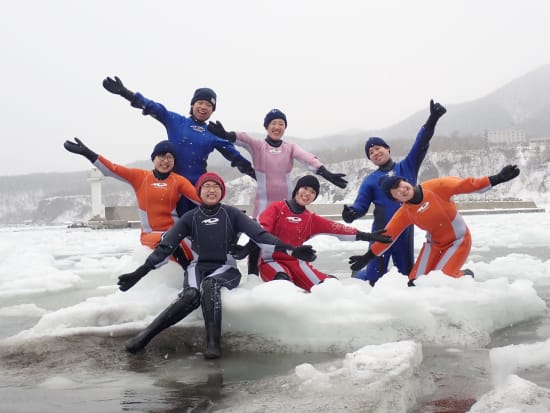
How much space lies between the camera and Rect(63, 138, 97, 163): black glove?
156 inches

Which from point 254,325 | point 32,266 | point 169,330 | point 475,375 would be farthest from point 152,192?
point 32,266

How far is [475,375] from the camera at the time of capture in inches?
86.4

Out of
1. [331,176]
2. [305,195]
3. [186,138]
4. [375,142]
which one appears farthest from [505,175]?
[186,138]

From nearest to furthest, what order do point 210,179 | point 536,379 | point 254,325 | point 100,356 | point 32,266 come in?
1. point 536,379
2. point 100,356
3. point 254,325
4. point 210,179
5. point 32,266

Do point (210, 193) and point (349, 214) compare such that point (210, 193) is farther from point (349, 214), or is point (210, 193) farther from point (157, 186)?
point (349, 214)

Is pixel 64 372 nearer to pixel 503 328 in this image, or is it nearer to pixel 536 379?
pixel 536 379

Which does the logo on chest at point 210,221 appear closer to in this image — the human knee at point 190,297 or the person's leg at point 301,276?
the human knee at point 190,297

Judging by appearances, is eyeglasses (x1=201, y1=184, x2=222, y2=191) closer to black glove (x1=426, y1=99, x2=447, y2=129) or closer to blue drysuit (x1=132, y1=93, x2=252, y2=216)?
blue drysuit (x1=132, y1=93, x2=252, y2=216)

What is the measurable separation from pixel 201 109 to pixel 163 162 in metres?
0.70

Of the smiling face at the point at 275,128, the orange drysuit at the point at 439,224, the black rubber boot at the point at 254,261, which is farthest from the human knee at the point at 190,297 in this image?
the smiling face at the point at 275,128

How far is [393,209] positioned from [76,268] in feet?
20.1

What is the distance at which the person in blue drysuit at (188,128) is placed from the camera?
165 inches

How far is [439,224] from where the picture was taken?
3.90m

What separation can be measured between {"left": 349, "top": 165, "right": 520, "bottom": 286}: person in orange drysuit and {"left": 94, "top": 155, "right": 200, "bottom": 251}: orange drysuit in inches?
61.5
